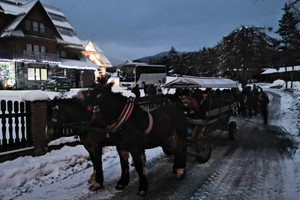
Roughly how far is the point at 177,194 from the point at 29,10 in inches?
1182

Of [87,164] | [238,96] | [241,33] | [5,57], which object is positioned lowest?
[87,164]

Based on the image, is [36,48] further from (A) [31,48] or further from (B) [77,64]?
(B) [77,64]

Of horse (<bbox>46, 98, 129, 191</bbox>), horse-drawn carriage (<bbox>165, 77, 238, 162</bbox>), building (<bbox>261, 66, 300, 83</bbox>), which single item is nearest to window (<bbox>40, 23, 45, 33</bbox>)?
horse-drawn carriage (<bbox>165, 77, 238, 162</bbox>)

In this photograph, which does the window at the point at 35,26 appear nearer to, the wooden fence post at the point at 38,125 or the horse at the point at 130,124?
the wooden fence post at the point at 38,125

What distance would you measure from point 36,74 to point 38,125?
24454mm

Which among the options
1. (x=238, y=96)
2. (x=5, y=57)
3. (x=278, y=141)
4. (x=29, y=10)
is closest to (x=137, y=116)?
(x=278, y=141)

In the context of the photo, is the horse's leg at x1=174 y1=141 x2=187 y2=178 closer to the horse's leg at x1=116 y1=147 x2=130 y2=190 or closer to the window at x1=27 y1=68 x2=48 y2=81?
the horse's leg at x1=116 y1=147 x2=130 y2=190

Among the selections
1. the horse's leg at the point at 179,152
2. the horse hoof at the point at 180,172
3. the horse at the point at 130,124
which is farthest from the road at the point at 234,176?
the horse at the point at 130,124

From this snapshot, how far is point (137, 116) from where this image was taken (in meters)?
4.06

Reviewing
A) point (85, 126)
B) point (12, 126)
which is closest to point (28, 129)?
point (12, 126)

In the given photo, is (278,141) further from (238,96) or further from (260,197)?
(238,96)

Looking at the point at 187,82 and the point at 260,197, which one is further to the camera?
the point at 187,82

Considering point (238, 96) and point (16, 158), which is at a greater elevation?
point (238, 96)

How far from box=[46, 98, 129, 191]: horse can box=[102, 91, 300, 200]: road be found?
576mm
